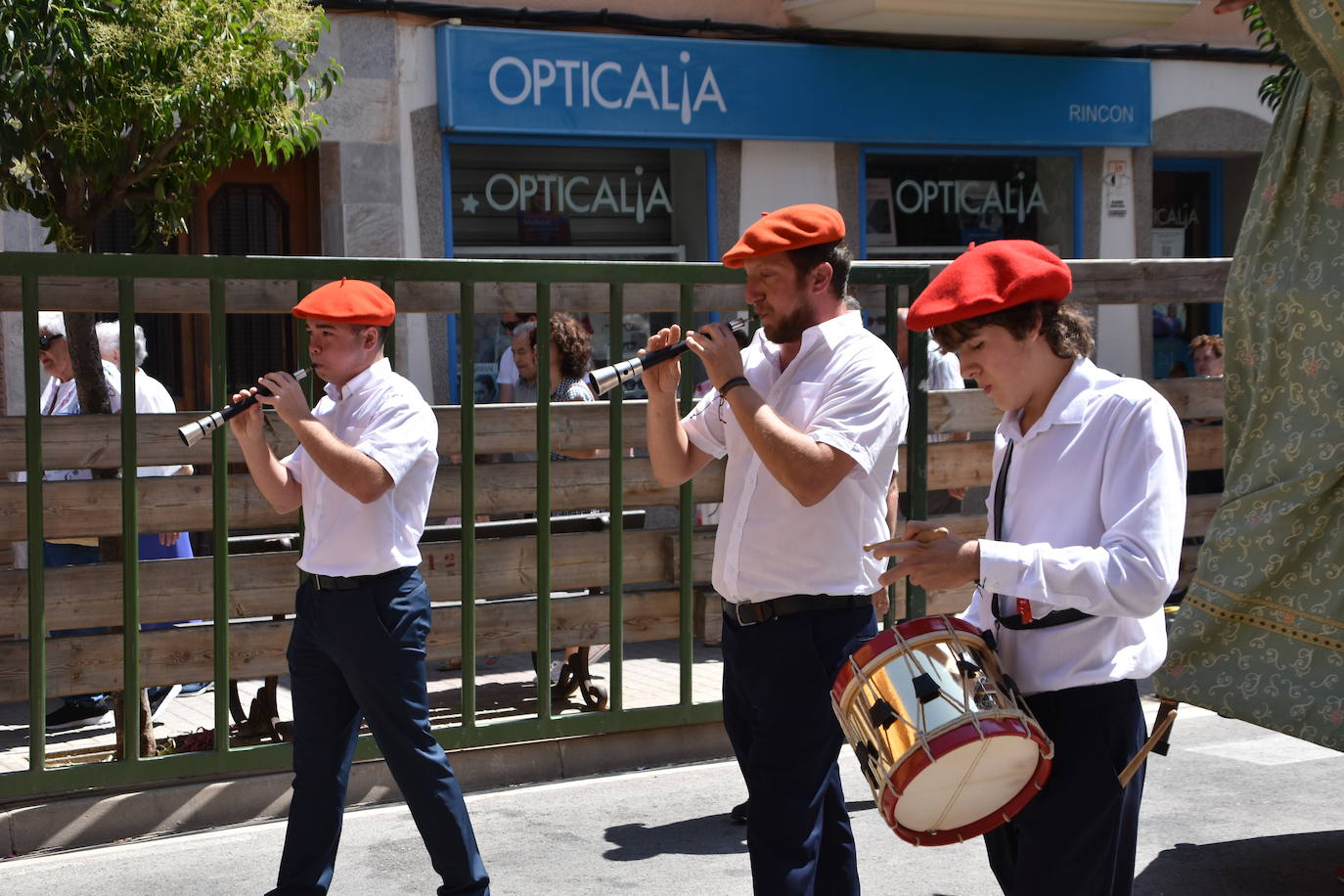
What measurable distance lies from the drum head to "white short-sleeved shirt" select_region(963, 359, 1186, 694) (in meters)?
0.17

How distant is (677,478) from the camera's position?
433cm

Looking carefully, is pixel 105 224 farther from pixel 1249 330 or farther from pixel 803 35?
pixel 1249 330

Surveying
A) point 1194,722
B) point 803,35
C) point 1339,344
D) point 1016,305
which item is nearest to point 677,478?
point 1016,305

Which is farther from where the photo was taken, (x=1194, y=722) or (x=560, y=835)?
(x=1194, y=722)

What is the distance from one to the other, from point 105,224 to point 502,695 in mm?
4732

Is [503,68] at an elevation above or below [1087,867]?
above

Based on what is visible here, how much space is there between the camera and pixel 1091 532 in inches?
119

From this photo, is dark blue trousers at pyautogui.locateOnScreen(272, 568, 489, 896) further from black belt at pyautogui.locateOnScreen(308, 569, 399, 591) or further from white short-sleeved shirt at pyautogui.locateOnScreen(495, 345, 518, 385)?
white short-sleeved shirt at pyautogui.locateOnScreen(495, 345, 518, 385)

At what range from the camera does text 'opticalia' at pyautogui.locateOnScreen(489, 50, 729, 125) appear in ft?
35.6

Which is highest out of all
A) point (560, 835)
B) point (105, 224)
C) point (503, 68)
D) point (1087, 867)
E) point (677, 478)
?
point (503, 68)

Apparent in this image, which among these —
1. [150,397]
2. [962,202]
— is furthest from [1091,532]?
[962,202]

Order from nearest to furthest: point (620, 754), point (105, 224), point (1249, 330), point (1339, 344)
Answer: point (1339, 344)
point (1249, 330)
point (620, 754)
point (105, 224)

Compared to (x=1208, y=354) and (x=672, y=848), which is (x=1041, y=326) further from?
(x=1208, y=354)

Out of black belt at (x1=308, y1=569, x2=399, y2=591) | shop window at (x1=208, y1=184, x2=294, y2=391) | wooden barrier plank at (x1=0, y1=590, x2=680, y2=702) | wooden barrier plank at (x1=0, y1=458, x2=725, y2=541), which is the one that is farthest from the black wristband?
shop window at (x1=208, y1=184, x2=294, y2=391)
